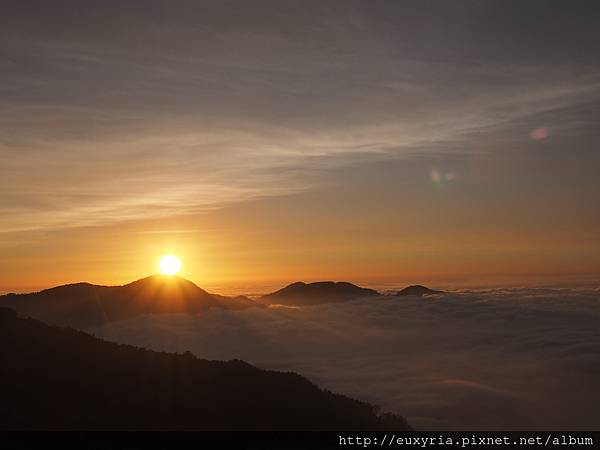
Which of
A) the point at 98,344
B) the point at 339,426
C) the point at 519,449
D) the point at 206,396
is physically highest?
the point at 98,344

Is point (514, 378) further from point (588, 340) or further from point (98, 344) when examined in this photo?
point (98, 344)

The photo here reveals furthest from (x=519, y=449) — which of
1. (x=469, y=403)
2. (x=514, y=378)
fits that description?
(x=514, y=378)

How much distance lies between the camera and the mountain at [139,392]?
1734 inches

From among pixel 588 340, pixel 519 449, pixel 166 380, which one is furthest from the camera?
pixel 588 340

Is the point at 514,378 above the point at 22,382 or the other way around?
the other way around

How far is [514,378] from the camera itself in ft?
345

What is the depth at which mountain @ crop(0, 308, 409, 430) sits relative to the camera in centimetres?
4403

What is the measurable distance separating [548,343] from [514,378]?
3236 cm

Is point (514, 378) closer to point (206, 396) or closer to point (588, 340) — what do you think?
point (588, 340)

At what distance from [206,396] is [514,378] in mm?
73355

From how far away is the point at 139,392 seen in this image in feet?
166

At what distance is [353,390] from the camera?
94.7 m

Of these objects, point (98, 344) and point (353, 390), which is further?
point (353, 390)

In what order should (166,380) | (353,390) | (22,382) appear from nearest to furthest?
(22,382) → (166,380) → (353,390)
